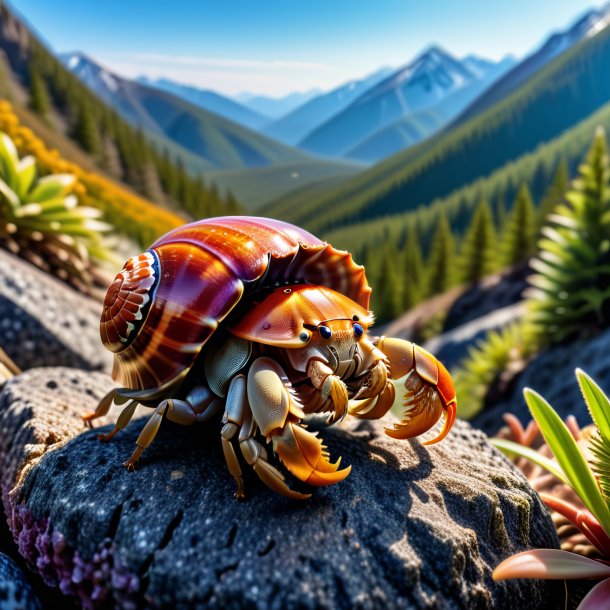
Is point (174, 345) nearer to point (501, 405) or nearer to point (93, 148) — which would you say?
point (501, 405)

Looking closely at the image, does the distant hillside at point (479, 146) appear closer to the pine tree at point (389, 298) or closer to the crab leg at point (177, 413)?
the pine tree at point (389, 298)

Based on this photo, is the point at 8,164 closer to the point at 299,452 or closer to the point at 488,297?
the point at 299,452

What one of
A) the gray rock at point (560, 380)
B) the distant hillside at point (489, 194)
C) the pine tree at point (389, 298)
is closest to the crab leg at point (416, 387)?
the gray rock at point (560, 380)

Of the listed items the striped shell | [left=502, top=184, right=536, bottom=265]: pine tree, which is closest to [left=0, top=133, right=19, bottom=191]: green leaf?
the striped shell

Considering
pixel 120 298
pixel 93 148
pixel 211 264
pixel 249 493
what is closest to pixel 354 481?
pixel 249 493

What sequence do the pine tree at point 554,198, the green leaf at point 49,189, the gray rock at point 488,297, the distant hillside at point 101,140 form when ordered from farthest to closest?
the distant hillside at point 101,140 < the pine tree at point 554,198 < the gray rock at point 488,297 < the green leaf at point 49,189
